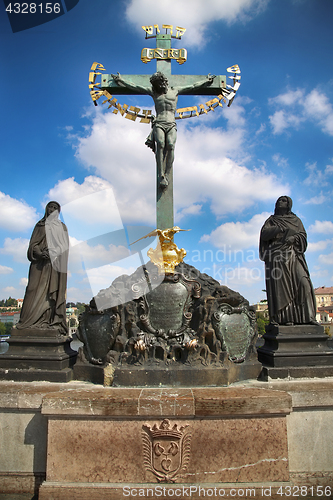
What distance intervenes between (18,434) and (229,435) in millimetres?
2750

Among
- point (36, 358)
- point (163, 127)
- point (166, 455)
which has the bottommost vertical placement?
point (166, 455)

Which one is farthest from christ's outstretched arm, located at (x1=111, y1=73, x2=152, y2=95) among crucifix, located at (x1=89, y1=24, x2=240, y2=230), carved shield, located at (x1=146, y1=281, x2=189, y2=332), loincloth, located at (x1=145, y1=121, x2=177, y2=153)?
carved shield, located at (x1=146, y1=281, x2=189, y2=332)

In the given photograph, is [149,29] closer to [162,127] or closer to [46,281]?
[162,127]

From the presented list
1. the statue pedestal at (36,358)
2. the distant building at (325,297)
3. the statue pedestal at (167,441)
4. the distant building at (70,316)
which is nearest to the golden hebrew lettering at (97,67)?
the distant building at (70,316)

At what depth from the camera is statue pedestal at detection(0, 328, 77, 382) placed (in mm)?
5047

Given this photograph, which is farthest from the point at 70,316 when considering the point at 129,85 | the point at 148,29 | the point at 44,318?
the point at 148,29

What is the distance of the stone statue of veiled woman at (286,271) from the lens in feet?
18.2

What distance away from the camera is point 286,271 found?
223 inches

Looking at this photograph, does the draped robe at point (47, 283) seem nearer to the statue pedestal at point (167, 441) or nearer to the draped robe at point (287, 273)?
the statue pedestal at point (167, 441)

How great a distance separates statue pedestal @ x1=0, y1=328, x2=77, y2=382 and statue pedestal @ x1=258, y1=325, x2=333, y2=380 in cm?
322

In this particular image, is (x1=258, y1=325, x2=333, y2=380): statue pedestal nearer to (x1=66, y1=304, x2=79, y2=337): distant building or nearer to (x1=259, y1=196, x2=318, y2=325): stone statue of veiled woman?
(x1=259, y1=196, x2=318, y2=325): stone statue of veiled woman

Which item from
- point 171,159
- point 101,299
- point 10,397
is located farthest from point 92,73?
point 10,397

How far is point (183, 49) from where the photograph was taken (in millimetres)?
7262

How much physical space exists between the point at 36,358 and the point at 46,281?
129 cm
